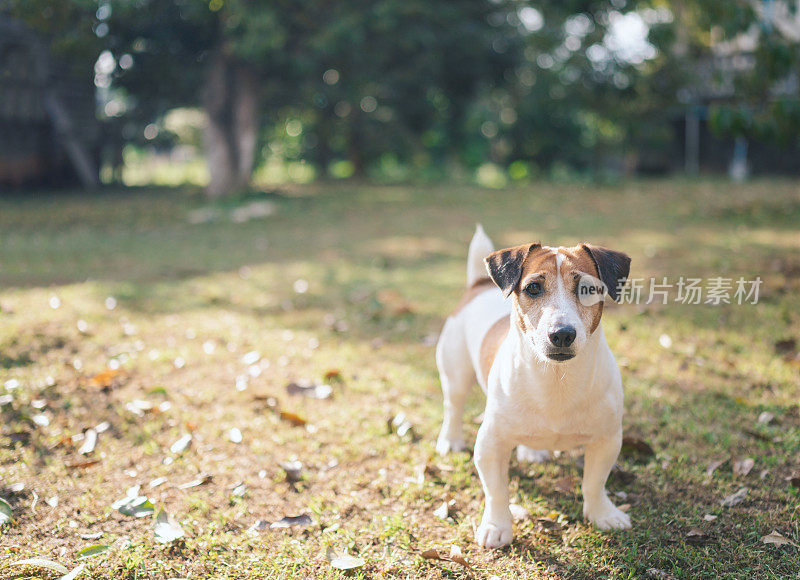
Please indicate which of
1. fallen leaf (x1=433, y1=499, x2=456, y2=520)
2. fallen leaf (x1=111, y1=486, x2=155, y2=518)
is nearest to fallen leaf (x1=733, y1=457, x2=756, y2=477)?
fallen leaf (x1=433, y1=499, x2=456, y2=520)

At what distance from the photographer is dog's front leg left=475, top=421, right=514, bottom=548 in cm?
265

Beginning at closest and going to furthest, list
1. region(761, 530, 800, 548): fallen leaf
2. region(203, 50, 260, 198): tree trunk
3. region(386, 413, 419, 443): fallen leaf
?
region(761, 530, 800, 548): fallen leaf < region(386, 413, 419, 443): fallen leaf < region(203, 50, 260, 198): tree trunk

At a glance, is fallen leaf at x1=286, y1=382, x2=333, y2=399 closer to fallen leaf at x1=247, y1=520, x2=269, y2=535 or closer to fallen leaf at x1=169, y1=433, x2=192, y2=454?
fallen leaf at x1=169, y1=433, x2=192, y2=454

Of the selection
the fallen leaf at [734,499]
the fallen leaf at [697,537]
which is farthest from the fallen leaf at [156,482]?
the fallen leaf at [734,499]

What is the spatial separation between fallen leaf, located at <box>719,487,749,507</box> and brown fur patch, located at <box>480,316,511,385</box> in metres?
1.17

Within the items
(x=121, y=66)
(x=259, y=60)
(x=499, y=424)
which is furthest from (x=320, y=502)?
(x=121, y=66)

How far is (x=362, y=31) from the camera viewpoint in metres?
14.6

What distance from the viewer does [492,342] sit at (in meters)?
2.91

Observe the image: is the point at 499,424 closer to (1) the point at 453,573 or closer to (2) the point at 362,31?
(1) the point at 453,573

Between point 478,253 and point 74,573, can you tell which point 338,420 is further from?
point 74,573

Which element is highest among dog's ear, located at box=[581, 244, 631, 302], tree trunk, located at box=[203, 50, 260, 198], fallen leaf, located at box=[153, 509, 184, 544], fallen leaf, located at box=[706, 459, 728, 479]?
tree trunk, located at box=[203, 50, 260, 198]

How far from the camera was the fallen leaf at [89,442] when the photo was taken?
140 inches

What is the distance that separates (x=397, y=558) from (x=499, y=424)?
0.67 metres

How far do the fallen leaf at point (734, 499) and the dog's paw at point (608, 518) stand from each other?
47cm
